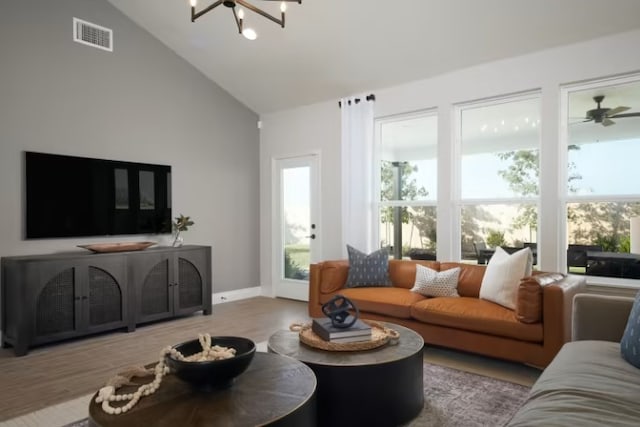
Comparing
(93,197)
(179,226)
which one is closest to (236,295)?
(179,226)

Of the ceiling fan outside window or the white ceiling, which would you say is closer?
the white ceiling

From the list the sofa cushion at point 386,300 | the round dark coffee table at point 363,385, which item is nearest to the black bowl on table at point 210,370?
the round dark coffee table at point 363,385

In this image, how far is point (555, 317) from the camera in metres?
2.87

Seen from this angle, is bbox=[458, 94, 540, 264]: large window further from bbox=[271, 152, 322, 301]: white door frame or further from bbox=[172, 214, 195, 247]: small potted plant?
bbox=[172, 214, 195, 247]: small potted plant

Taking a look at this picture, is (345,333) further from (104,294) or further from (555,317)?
(104,294)

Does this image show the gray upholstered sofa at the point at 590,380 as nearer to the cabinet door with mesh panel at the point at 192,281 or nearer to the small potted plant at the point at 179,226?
the cabinet door with mesh panel at the point at 192,281

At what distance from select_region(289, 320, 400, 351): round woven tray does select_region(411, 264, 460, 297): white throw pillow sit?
4.24 ft

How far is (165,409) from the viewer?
149 cm

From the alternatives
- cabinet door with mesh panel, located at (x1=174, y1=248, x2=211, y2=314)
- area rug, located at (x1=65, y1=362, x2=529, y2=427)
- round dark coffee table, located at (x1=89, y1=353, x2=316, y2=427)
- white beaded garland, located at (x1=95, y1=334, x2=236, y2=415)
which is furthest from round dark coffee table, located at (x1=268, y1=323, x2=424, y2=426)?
cabinet door with mesh panel, located at (x1=174, y1=248, x2=211, y2=314)

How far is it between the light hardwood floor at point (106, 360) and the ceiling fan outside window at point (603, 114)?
7.42ft

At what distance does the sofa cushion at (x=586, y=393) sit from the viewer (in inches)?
53.5

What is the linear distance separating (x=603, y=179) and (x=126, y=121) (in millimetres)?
4811

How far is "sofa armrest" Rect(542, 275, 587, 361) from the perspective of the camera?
2.86m

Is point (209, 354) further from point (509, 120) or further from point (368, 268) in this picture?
point (509, 120)
